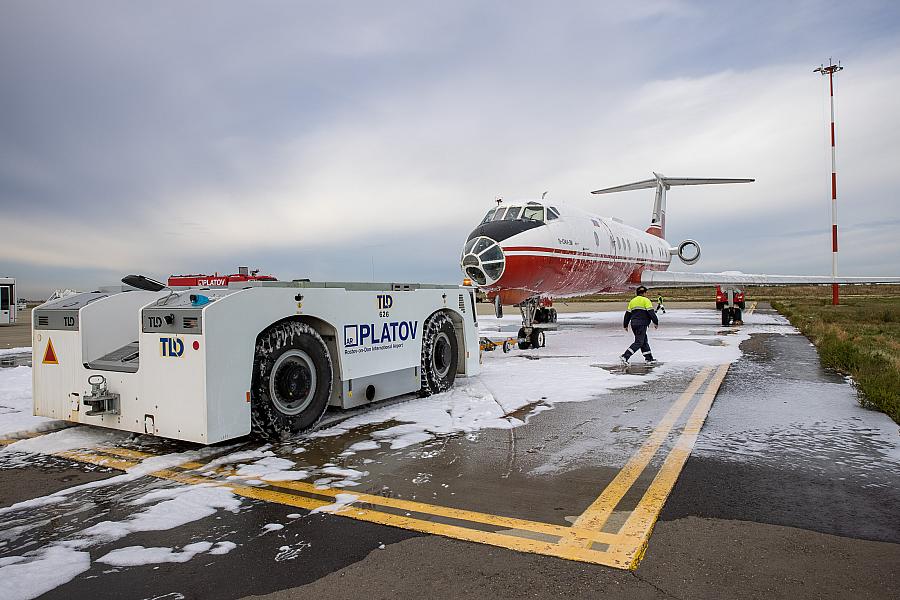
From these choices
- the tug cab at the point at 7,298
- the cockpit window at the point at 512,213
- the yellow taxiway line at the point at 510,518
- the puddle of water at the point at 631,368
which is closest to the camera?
the yellow taxiway line at the point at 510,518

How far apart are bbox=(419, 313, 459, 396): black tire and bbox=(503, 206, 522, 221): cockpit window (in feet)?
Result: 20.2

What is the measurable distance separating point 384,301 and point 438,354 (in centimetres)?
162

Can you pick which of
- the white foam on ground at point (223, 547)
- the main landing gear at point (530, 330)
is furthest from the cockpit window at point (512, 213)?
the white foam on ground at point (223, 547)

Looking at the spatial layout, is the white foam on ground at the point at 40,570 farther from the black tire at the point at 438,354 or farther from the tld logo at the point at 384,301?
the black tire at the point at 438,354

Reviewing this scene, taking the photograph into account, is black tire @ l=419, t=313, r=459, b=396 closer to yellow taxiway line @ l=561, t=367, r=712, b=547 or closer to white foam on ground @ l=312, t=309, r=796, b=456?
white foam on ground @ l=312, t=309, r=796, b=456

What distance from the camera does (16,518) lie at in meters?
3.86

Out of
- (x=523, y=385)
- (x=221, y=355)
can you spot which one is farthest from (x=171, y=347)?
(x=523, y=385)

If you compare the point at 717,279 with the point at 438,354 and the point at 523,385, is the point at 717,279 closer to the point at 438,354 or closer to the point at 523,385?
the point at 523,385

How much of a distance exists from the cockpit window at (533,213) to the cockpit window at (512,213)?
0.16 m

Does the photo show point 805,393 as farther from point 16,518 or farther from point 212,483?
point 16,518

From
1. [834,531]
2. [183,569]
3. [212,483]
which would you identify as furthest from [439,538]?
[834,531]

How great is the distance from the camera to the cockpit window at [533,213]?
579 inches

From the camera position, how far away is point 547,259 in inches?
568

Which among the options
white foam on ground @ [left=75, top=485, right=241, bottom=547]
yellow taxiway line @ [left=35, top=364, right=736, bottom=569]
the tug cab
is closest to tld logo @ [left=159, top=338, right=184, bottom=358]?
→ yellow taxiway line @ [left=35, top=364, right=736, bottom=569]
